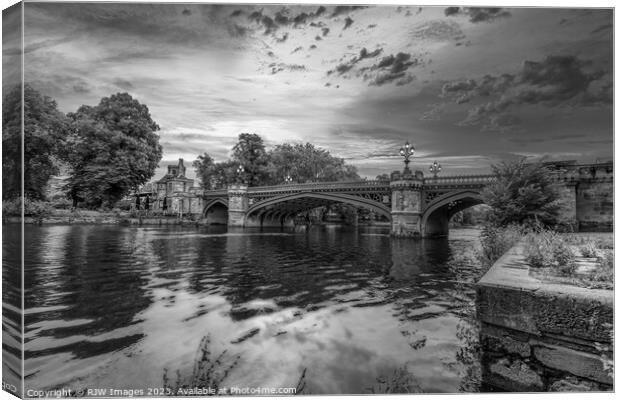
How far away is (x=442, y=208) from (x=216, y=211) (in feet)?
90.8

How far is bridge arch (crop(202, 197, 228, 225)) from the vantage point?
39.0 metres

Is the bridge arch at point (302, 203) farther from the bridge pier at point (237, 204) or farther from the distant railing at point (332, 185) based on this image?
the bridge pier at point (237, 204)

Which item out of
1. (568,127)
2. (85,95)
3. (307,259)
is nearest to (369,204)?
(307,259)

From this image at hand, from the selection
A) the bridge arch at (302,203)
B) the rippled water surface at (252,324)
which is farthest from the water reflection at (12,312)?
the bridge arch at (302,203)

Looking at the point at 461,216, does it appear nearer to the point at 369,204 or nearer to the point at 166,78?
the point at 369,204

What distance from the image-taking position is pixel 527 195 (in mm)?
10102

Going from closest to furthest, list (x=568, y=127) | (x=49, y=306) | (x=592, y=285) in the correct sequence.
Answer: (x=592, y=285) < (x=568, y=127) < (x=49, y=306)

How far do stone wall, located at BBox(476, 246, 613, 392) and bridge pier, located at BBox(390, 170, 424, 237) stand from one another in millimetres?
19908

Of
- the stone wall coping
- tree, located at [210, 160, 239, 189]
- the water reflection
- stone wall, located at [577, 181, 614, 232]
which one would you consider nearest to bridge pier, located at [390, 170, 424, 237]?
stone wall, located at [577, 181, 614, 232]

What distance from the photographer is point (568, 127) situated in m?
4.84

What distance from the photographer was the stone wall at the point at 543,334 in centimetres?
259

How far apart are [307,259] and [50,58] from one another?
9.81 meters

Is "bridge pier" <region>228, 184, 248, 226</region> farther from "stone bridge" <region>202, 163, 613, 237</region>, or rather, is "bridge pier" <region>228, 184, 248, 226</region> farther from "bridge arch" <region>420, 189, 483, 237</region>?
"bridge arch" <region>420, 189, 483, 237</region>

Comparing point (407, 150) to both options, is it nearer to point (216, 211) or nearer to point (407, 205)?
point (407, 205)
